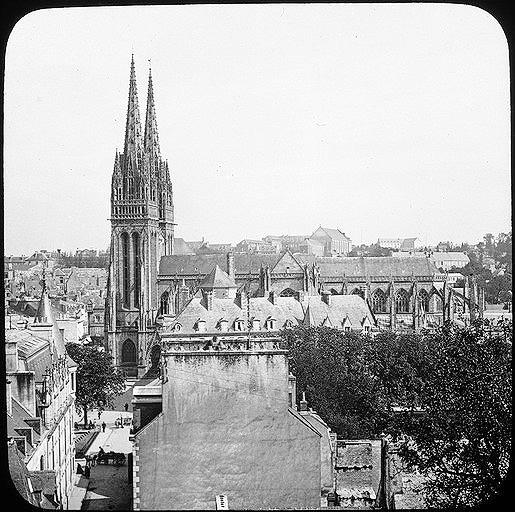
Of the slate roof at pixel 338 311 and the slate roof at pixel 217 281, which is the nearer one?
the slate roof at pixel 338 311

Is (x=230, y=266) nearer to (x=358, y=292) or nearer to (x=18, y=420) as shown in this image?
(x=358, y=292)

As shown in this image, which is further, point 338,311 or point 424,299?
point 424,299

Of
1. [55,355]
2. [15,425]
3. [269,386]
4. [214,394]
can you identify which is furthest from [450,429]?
[55,355]

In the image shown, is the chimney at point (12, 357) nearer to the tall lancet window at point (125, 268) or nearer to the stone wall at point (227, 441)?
the stone wall at point (227, 441)

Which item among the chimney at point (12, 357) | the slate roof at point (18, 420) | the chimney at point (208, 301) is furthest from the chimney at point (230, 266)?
the slate roof at point (18, 420)

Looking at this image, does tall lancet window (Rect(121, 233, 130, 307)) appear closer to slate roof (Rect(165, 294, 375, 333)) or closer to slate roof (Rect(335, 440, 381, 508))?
slate roof (Rect(165, 294, 375, 333))

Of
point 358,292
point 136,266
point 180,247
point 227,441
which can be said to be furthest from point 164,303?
point 227,441
